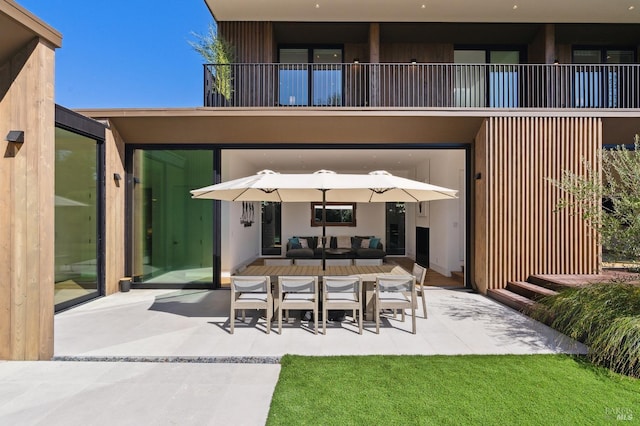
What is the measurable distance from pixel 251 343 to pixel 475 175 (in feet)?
18.1

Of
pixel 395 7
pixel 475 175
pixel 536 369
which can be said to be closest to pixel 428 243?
pixel 475 175

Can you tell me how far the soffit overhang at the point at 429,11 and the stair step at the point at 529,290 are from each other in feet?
20.5

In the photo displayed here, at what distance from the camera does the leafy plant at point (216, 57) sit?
7.27 m

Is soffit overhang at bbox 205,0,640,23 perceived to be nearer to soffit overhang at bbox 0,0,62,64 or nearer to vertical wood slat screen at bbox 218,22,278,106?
vertical wood slat screen at bbox 218,22,278,106

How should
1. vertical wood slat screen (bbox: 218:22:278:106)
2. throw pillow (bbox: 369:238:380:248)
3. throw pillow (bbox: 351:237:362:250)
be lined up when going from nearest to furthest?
vertical wood slat screen (bbox: 218:22:278:106) → throw pillow (bbox: 369:238:380:248) → throw pillow (bbox: 351:237:362:250)

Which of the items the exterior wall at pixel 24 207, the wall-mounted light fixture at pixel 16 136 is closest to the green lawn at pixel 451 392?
the exterior wall at pixel 24 207

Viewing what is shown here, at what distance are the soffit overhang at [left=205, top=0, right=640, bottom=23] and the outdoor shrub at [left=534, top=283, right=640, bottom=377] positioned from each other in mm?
6639

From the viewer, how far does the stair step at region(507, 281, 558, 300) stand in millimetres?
5344

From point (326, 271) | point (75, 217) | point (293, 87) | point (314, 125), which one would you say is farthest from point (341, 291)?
point (293, 87)

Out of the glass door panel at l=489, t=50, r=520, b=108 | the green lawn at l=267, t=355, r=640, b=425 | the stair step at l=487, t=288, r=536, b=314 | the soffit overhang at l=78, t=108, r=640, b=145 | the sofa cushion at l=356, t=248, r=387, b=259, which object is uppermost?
the glass door panel at l=489, t=50, r=520, b=108

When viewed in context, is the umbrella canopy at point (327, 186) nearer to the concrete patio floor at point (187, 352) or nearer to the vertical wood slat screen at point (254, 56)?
the concrete patio floor at point (187, 352)

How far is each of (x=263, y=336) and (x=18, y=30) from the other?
422 cm

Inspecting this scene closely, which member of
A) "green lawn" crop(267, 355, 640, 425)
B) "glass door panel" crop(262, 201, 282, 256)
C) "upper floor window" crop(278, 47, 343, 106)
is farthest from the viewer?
"glass door panel" crop(262, 201, 282, 256)

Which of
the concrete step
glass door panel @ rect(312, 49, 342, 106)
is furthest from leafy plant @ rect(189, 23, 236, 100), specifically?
the concrete step
